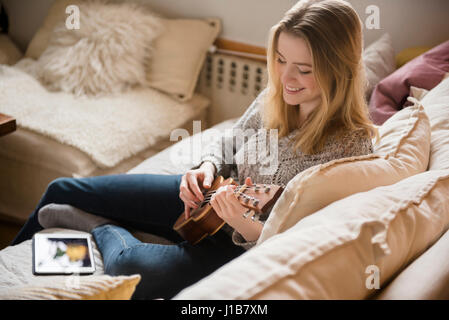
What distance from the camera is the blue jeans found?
1.15 meters

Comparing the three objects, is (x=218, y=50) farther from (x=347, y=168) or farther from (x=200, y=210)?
(x=347, y=168)

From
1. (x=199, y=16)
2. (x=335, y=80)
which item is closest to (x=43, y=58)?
(x=199, y=16)

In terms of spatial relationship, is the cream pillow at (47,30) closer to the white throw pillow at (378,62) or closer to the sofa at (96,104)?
the sofa at (96,104)

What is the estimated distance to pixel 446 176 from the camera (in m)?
0.95

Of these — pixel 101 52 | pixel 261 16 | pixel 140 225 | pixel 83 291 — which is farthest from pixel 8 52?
pixel 83 291

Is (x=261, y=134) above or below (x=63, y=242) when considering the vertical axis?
above

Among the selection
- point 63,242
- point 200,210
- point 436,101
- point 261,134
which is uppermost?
point 436,101

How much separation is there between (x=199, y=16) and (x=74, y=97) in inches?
32.7

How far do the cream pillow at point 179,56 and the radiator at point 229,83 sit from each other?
0.15 metres

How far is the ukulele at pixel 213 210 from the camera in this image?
1.08 metres

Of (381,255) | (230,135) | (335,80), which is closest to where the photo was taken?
(381,255)

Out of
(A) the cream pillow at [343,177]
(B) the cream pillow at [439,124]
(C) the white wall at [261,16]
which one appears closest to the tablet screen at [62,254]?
(A) the cream pillow at [343,177]

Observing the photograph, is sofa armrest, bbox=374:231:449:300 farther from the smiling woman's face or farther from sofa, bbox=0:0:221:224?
sofa, bbox=0:0:221:224

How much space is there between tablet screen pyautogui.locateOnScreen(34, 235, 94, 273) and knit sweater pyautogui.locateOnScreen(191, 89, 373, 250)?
396 millimetres
